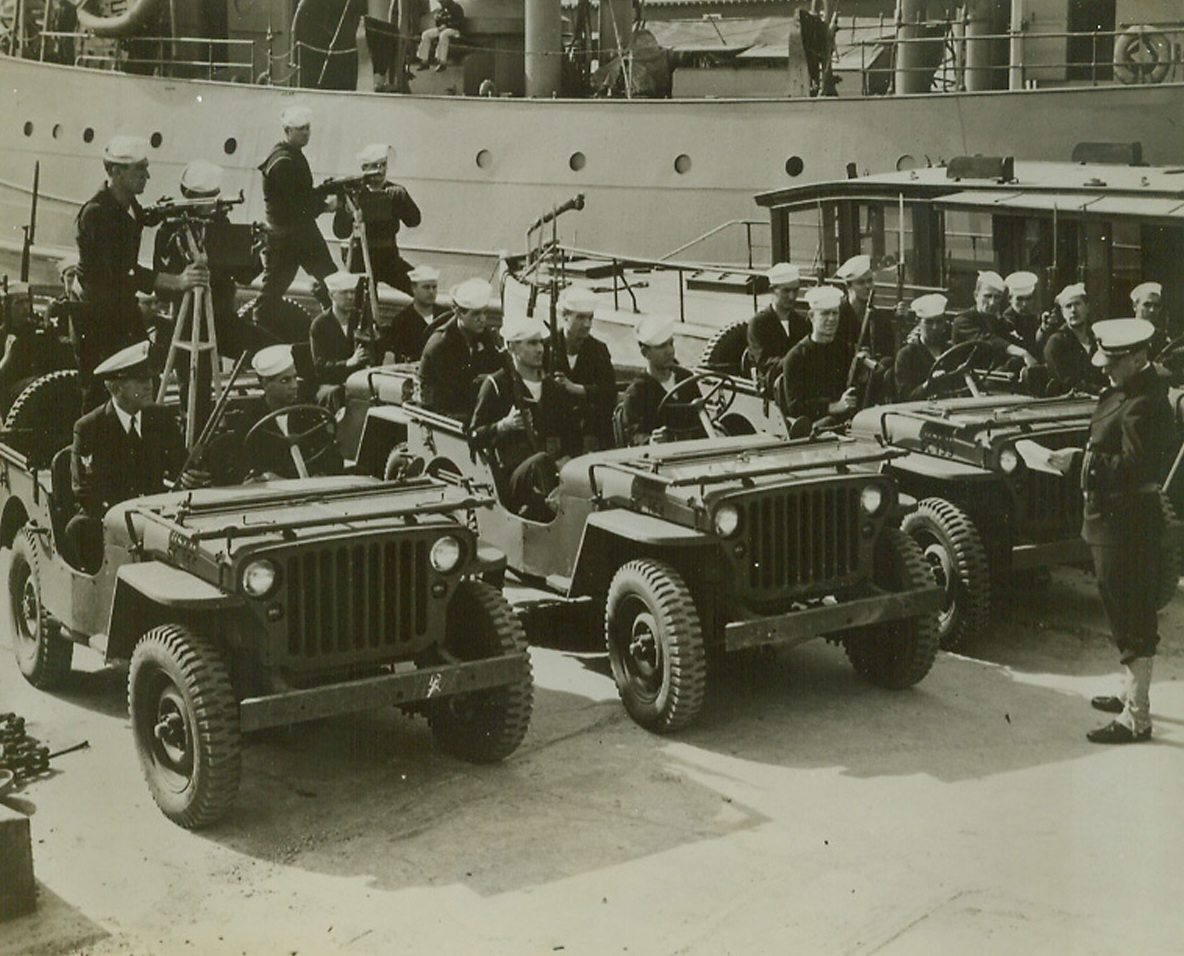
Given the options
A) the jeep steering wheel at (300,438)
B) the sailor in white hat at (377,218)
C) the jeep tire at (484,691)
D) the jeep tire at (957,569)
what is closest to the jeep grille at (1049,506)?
the jeep tire at (957,569)

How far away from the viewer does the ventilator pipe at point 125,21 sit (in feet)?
73.6

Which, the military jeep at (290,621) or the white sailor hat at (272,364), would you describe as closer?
the military jeep at (290,621)

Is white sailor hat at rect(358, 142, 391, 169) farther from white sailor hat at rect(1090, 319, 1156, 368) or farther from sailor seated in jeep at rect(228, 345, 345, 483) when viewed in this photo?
white sailor hat at rect(1090, 319, 1156, 368)

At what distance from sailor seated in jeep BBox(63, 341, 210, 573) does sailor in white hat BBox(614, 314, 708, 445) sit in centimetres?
236

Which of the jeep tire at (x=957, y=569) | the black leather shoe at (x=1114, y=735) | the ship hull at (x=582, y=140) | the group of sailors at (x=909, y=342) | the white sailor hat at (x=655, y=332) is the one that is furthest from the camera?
the ship hull at (x=582, y=140)

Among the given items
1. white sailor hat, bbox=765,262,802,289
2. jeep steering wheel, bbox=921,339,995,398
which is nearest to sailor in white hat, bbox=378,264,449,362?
white sailor hat, bbox=765,262,802,289

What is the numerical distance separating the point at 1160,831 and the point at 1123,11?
40.3 ft

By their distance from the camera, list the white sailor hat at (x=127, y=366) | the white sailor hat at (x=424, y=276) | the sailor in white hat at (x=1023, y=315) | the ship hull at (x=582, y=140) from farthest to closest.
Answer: the ship hull at (x=582, y=140)
the white sailor hat at (x=424, y=276)
the sailor in white hat at (x=1023, y=315)
the white sailor hat at (x=127, y=366)

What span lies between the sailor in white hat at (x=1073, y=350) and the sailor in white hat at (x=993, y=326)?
0.64 feet

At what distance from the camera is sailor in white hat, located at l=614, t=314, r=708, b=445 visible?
9.28m

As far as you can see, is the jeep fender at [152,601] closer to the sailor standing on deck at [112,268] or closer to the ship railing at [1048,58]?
the sailor standing on deck at [112,268]

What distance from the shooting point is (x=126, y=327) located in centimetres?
1029

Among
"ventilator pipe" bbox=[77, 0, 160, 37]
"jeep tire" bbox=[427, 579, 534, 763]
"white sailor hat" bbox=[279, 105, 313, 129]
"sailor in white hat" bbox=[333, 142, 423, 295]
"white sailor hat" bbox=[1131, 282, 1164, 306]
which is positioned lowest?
"jeep tire" bbox=[427, 579, 534, 763]

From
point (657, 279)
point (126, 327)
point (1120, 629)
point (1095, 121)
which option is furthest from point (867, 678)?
point (1095, 121)
